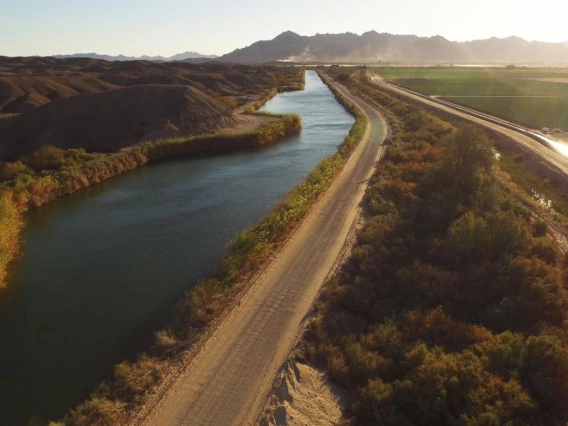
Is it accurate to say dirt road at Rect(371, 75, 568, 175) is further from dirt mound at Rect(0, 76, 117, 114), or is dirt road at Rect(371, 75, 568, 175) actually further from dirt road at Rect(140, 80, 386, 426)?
dirt mound at Rect(0, 76, 117, 114)

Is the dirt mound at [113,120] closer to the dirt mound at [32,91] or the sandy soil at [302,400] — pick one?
the dirt mound at [32,91]

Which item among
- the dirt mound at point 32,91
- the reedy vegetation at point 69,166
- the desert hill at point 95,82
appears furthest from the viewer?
the desert hill at point 95,82

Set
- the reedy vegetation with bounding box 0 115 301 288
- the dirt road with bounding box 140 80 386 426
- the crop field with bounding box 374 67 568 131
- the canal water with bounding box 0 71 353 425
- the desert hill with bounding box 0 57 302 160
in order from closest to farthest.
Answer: the dirt road with bounding box 140 80 386 426 < the canal water with bounding box 0 71 353 425 < the reedy vegetation with bounding box 0 115 301 288 < the desert hill with bounding box 0 57 302 160 < the crop field with bounding box 374 67 568 131

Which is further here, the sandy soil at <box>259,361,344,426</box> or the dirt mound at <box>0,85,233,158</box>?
the dirt mound at <box>0,85,233,158</box>

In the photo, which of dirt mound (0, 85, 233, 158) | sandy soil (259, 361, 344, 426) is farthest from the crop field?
sandy soil (259, 361, 344, 426)

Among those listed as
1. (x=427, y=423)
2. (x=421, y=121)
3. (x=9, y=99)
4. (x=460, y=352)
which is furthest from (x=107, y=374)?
(x=9, y=99)

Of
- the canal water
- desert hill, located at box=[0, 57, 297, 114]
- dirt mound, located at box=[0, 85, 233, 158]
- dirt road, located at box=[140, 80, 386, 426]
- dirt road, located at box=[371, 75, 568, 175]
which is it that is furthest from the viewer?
desert hill, located at box=[0, 57, 297, 114]

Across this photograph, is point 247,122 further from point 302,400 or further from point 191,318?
point 302,400

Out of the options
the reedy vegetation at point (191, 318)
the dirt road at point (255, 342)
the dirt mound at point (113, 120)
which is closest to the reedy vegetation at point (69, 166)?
the dirt mound at point (113, 120)
